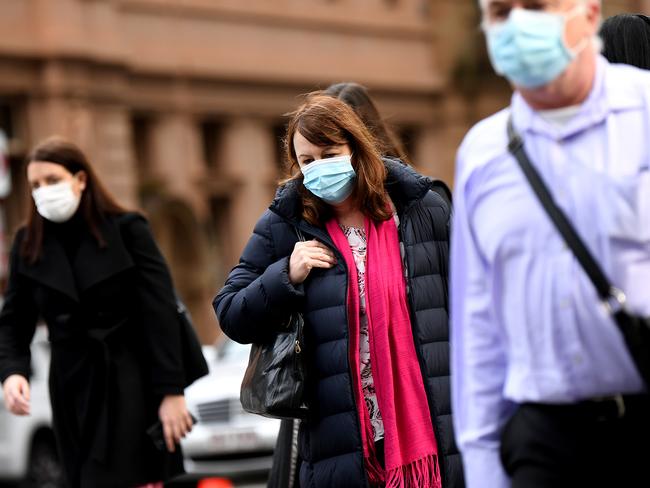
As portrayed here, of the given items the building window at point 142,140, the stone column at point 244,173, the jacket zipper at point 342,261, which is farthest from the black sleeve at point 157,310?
the stone column at point 244,173

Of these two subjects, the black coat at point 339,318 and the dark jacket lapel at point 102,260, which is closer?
the black coat at point 339,318

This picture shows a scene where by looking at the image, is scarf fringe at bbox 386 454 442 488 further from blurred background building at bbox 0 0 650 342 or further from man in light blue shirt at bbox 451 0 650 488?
blurred background building at bbox 0 0 650 342

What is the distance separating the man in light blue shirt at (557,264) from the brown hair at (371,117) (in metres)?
2.19

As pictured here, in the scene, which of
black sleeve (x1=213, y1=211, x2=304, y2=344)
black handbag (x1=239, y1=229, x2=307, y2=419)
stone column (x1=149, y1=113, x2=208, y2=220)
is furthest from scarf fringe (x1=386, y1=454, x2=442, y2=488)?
stone column (x1=149, y1=113, x2=208, y2=220)

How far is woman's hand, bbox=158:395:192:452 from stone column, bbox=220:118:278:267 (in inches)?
1104

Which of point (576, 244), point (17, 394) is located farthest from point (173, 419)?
point (576, 244)

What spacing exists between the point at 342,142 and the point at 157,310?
1.81 meters

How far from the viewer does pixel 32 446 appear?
15.1m

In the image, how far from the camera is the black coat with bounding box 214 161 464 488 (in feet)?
16.7

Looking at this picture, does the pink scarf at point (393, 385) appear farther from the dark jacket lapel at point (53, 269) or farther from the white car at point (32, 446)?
the white car at point (32, 446)

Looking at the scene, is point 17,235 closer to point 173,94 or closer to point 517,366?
point 517,366

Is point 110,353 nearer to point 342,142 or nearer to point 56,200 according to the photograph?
point 56,200

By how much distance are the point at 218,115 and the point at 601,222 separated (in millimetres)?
31926

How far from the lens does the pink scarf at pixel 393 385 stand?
16.7 ft
